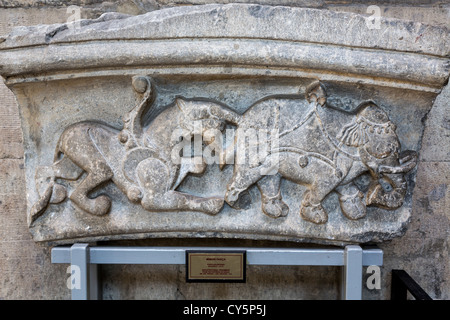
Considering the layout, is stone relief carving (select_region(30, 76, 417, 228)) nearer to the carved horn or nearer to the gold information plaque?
the carved horn

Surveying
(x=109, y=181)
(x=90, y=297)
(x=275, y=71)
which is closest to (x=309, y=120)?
(x=275, y=71)

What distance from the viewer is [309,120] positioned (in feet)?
5.99

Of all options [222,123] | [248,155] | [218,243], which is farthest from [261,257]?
[222,123]

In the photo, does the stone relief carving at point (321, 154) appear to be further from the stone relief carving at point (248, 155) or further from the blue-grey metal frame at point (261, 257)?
the blue-grey metal frame at point (261, 257)

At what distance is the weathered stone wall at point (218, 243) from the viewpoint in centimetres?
225

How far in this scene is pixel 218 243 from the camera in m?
2.23

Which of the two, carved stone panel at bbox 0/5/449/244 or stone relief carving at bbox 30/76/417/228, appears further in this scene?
stone relief carving at bbox 30/76/417/228

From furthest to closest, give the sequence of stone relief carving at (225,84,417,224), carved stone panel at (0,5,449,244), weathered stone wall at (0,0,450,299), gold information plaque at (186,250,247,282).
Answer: weathered stone wall at (0,0,450,299), gold information plaque at (186,250,247,282), stone relief carving at (225,84,417,224), carved stone panel at (0,5,449,244)

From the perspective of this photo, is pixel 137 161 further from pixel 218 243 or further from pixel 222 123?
pixel 218 243

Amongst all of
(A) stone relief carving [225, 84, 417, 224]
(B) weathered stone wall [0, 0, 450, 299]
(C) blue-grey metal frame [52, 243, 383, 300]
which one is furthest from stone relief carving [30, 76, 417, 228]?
(B) weathered stone wall [0, 0, 450, 299]

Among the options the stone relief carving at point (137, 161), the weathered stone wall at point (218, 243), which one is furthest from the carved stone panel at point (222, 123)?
the weathered stone wall at point (218, 243)

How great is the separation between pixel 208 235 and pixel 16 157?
45.6 inches

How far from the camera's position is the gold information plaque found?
1.95 metres

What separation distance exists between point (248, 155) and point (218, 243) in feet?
2.02
